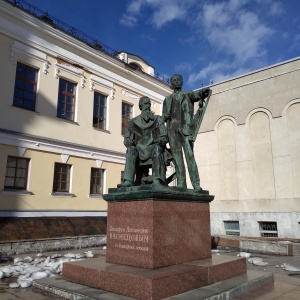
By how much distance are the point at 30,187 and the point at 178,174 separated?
8.67 m

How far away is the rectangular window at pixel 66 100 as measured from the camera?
1512cm

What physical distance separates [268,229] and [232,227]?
6.67 ft

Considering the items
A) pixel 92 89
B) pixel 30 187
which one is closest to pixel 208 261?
pixel 30 187

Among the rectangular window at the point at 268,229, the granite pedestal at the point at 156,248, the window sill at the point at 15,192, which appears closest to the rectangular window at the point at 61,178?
the window sill at the point at 15,192

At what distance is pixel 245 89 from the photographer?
60.5 feet

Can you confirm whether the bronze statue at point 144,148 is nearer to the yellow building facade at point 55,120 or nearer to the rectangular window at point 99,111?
the yellow building facade at point 55,120


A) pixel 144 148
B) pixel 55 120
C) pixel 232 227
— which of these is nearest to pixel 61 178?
pixel 55 120

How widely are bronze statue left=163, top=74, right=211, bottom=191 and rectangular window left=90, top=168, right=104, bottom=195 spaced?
1019 centimetres

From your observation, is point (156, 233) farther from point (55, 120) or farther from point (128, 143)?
point (55, 120)

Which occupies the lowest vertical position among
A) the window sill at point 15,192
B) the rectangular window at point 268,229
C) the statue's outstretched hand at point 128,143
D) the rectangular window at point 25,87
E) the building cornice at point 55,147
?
the rectangular window at point 268,229

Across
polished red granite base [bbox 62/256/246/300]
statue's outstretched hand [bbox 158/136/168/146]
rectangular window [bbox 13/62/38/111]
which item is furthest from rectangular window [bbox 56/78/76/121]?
polished red granite base [bbox 62/256/246/300]

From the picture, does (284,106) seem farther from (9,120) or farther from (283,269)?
(9,120)

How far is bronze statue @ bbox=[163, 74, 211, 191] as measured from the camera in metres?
6.18

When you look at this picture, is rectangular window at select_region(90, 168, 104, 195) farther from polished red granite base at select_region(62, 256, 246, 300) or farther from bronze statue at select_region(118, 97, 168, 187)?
polished red granite base at select_region(62, 256, 246, 300)
